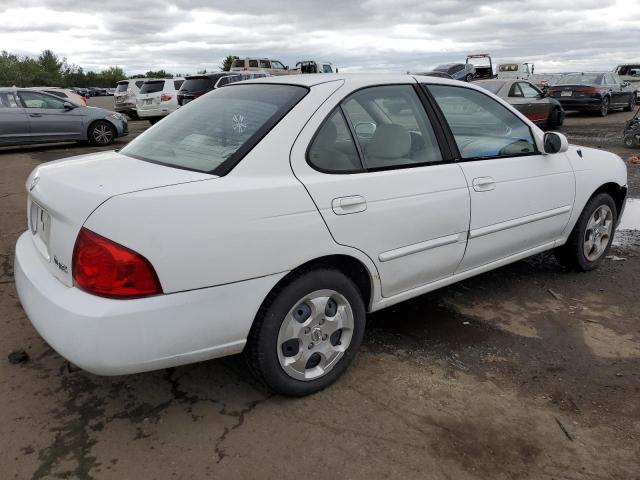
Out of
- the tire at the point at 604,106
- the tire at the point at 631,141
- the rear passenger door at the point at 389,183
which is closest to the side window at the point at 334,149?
the rear passenger door at the point at 389,183

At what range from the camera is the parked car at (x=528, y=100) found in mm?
13344

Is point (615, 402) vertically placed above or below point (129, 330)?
below

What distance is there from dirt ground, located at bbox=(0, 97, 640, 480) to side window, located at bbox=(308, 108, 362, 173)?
1.14 m

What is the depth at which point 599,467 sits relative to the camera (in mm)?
2285

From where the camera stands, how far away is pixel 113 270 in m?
2.15

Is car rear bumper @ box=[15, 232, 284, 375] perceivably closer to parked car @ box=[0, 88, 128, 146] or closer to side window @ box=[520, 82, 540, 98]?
parked car @ box=[0, 88, 128, 146]

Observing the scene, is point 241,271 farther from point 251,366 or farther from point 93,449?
point 93,449

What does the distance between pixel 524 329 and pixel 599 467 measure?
52.3 inches

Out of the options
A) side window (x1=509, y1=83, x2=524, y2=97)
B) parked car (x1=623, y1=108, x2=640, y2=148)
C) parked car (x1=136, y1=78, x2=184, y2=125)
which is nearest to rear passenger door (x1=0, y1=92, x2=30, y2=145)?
parked car (x1=136, y1=78, x2=184, y2=125)

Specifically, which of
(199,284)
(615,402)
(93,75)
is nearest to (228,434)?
(199,284)

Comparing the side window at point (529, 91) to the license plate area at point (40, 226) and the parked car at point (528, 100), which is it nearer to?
the parked car at point (528, 100)

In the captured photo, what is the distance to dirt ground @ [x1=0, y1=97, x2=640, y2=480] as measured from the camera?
90.5 inches

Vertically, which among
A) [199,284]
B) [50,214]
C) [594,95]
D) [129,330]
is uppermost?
[594,95]

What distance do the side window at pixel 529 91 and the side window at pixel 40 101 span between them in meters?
11.4
